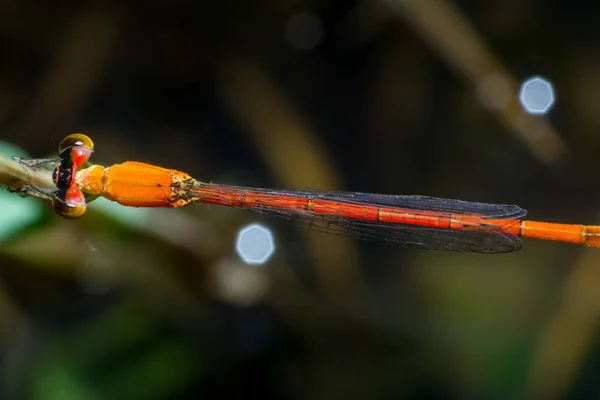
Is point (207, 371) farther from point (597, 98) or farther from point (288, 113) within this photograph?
point (597, 98)

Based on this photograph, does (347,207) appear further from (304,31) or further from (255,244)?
(304,31)

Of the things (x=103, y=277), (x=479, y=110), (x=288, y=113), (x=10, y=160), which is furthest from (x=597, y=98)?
(x=10, y=160)

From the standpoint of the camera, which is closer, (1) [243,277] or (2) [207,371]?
(2) [207,371]

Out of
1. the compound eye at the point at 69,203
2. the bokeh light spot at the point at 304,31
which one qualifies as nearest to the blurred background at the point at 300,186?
the bokeh light spot at the point at 304,31

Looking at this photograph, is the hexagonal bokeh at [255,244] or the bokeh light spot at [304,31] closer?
the hexagonal bokeh at [255,244]

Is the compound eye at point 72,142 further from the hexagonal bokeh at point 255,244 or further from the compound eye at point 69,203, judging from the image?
the hexagonal bokeh at point 255,244

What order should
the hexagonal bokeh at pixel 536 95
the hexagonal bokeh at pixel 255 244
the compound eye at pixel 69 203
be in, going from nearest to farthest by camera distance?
1. the compound eye at pixel 69 203
2. the hexagonal bokeh at pixel 255 244
3. the hexagonal bokeh at pixel 536 95
